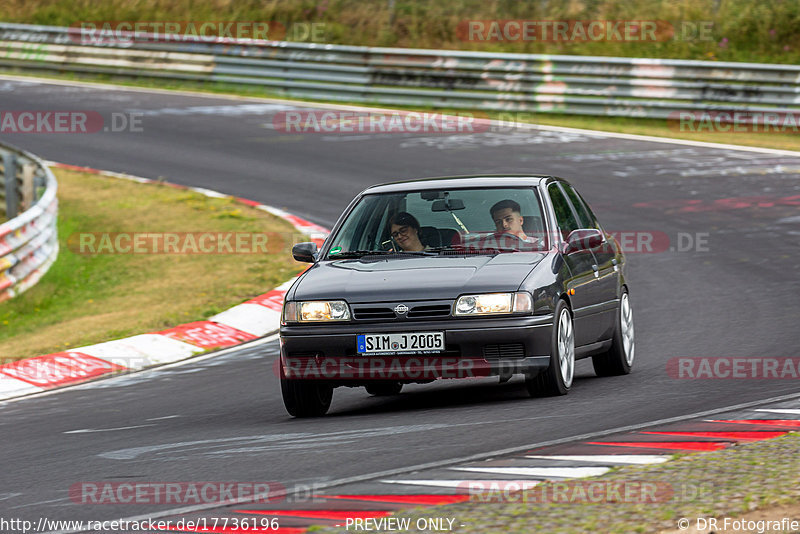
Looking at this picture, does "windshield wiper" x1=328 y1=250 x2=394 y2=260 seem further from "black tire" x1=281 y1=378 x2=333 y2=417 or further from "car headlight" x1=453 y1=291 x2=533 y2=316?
"car headlight" x1=453 y1=291 x2=533 y2=316

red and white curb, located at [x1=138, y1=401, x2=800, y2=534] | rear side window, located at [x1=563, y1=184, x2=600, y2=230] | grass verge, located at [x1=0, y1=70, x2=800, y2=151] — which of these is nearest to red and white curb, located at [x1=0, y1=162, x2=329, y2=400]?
rear side window, located at [x1=563, y1=184, x2=600, y2=230]

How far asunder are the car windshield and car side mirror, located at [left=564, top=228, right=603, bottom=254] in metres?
0.17

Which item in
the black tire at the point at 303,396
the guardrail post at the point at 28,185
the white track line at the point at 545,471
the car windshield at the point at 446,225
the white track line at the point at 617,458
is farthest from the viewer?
the guardrail post at the point at 28,185

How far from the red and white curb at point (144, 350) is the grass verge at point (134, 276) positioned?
32cm

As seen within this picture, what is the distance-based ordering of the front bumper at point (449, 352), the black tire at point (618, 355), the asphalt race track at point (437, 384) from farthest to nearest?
the black tire at point (618, 355) < the front bumper at point (449, 352) < the asphalt race track at point (437, 384)

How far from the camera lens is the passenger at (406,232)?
8789 millimetres

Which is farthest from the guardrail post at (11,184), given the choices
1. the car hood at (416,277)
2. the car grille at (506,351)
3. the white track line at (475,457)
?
the white track line at (475,457)

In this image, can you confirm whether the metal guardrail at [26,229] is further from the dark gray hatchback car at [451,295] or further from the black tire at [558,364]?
the black tire at [558,364]

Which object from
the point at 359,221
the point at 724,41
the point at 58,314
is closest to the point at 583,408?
the point at 359,221

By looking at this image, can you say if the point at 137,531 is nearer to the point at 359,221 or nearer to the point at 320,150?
the point at 359,221

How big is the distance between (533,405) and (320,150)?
601 inches

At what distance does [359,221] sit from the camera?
29.8 ft

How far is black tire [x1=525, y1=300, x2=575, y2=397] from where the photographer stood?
796 centimetres

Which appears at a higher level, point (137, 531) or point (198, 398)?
point (137, 531)
